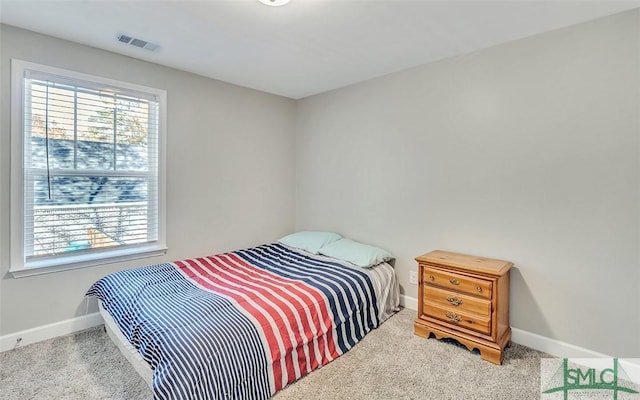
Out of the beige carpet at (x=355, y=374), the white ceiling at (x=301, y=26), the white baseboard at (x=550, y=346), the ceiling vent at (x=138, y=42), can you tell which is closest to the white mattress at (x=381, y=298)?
the beige carpet at (x=355, y=374)

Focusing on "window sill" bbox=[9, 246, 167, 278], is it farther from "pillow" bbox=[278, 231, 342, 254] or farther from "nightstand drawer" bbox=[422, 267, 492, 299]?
"nightstand drawer" bbox=[422, 267, 492, 299]

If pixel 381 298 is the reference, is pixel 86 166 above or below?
above

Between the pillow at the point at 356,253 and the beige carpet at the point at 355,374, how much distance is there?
0.71 meters

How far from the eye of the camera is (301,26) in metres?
2.09

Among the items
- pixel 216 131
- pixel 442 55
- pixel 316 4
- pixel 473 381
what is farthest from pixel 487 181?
pixel 216 131

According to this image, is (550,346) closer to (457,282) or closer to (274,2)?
(457,282)

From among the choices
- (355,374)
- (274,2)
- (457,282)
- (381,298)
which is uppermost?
(274,2)

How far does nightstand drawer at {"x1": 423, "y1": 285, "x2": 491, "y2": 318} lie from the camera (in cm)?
212

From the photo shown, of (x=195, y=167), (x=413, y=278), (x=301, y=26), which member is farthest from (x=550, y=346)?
(x=195, y=167)

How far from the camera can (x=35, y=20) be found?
206 centimetres

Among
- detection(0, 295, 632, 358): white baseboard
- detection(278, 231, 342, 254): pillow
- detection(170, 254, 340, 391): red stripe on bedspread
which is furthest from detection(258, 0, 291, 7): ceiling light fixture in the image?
detection(0, 295, 632, 358): white baseboard

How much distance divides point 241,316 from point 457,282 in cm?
156

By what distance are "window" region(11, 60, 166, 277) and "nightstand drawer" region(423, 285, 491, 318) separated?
2.46m

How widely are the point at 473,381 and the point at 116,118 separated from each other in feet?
11.1
